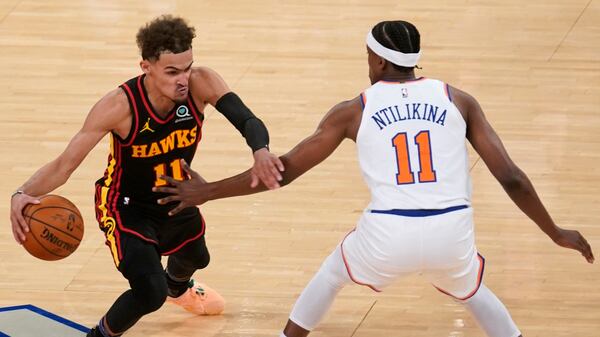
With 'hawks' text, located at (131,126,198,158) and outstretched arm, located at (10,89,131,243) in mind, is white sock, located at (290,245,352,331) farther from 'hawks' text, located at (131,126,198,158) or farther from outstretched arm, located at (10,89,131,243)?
outstretched arm, located at (10,89,131,243)

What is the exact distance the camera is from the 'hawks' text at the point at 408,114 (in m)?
5.11

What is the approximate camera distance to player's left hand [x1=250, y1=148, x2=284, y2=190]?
5.40 m

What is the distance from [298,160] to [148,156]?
2.63 feet

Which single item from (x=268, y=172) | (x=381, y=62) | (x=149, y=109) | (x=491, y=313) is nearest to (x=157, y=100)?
(x=149, y=109)

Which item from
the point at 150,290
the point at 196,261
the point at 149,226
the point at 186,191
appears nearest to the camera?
the point at 186,191

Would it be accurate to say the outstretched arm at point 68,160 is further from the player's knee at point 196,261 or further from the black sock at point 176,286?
the black sock at point 176,286

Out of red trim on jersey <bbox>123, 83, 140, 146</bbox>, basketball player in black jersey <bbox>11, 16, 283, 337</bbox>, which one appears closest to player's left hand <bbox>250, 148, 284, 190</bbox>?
basketball player in black jersey <bbox>11, 16, 283, 337</bbox>

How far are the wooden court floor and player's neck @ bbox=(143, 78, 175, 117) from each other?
125cm

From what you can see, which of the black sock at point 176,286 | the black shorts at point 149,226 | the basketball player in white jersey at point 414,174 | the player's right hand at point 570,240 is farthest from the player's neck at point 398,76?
the black sock at point 176,286

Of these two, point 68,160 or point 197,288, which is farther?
point 197,288

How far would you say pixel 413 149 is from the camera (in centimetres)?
508

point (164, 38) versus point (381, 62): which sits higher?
point (164, 38)

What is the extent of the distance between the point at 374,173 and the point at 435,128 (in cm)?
31

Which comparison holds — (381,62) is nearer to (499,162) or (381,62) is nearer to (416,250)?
(499,162)
